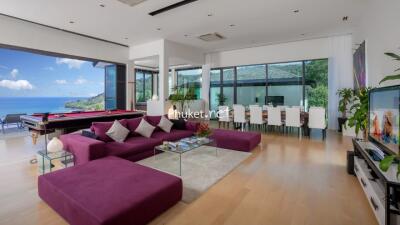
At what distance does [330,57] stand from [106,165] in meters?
7.79

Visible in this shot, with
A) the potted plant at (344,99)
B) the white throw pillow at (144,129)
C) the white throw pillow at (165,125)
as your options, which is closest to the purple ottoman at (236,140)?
the white throw pillow at (165,125)

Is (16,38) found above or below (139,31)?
below

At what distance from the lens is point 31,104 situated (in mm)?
10375

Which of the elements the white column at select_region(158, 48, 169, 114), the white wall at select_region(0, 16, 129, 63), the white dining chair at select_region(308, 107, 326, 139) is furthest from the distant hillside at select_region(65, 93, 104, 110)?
the white dining chair at select_region(308, 107, 326, 139)

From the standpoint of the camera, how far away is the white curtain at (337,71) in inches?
268

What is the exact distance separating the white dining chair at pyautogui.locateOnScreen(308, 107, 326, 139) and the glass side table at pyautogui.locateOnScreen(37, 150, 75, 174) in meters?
6.05

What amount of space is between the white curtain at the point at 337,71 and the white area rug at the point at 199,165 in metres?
4.71

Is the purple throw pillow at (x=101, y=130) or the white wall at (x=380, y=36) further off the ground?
the white wall at (x=380, y=36)

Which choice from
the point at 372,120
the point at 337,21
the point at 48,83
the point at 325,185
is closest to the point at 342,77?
the point at 337,21

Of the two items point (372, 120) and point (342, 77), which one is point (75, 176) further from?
point (342, 77)

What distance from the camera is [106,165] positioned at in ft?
8.76

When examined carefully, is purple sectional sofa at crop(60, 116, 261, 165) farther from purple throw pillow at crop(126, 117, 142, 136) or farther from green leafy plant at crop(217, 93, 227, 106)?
green leafy plant at crop(217, 93, 227, 106)

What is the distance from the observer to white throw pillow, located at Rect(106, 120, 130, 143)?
383 cm

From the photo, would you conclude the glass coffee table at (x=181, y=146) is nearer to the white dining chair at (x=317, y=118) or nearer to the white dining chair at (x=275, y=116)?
the white dining chair at (x=275, y=116)
